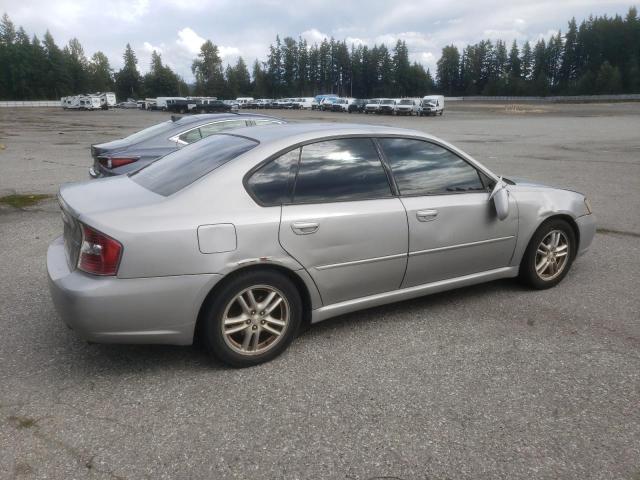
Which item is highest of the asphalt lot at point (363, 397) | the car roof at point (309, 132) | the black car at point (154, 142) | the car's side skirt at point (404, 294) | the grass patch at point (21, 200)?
the car roof at point (309, 132)

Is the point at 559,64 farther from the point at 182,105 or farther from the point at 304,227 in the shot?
the point at 304,227

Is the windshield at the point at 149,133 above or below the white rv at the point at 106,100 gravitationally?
below

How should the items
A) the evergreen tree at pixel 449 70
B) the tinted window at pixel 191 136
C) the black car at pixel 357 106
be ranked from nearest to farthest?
the tinted window at pixel 191 136, the black car at pixel 357 106, the evergreen tree at pixel 449 70

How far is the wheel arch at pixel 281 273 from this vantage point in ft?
10.3

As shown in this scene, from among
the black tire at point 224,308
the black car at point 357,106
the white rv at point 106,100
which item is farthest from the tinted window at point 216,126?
the white rv at point 106,100

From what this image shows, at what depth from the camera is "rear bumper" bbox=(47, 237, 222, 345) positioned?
2887 millimetres

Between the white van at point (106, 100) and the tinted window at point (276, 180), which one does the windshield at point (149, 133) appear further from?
the white van at point (106, 100)

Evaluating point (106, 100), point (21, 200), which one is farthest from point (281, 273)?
point (106, 100)

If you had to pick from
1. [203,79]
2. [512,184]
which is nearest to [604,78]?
[203,79]

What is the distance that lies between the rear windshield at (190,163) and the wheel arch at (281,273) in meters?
0.68

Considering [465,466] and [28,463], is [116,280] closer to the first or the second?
[28,463]

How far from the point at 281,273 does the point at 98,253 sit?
3.52ft

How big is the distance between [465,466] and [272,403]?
107cm

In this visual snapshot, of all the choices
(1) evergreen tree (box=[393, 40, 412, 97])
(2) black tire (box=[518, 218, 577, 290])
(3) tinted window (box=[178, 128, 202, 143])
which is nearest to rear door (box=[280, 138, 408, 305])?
(2) black tire (box=[518, 218, 577, 290])
